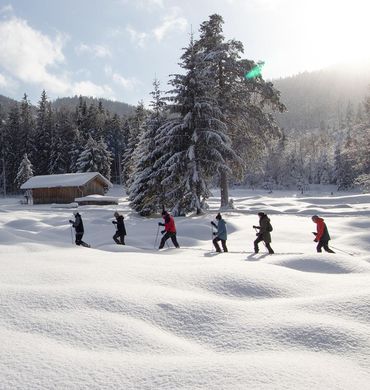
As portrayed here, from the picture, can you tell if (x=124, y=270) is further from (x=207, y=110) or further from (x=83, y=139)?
(x=83, y=139)

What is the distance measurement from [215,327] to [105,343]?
1.36 metres

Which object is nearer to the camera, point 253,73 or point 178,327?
point 178,327

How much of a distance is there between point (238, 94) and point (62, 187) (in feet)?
105

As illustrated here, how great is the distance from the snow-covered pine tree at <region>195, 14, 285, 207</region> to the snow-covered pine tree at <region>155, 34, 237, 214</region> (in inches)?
108

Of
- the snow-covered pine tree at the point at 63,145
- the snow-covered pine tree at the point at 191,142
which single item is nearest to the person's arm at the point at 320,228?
the snow-covered pine tree at the point at 191,142

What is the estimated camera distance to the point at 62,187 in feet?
176

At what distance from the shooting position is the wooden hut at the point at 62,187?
174 ft

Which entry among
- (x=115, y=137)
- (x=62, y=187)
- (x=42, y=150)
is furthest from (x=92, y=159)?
(x=115, y=137)

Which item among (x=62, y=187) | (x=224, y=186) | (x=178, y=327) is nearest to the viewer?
(x=178, y=327)

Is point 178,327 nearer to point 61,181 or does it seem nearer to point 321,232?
point 321,232

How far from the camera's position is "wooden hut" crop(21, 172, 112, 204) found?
53.0 metres

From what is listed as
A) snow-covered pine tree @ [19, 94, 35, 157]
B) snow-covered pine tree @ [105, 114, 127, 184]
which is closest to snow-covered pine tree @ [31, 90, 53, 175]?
snow-covered pine tree @ [19, 94, 35, 157]

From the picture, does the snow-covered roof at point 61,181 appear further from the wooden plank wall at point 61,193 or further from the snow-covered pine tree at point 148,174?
the snow-covered pine tree at point 148,174

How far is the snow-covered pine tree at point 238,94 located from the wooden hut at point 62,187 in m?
27.9
